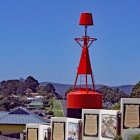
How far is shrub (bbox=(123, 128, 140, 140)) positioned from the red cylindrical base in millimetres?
6172

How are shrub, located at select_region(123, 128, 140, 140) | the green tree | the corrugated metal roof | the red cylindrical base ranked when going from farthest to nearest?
the green tree, the corrugated metal roof, the red cylindrical base, shrub, located at select_region(123, 128, 140, 140)

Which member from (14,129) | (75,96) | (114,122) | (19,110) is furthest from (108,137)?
(19,110)

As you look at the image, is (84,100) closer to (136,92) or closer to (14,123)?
(14,123)

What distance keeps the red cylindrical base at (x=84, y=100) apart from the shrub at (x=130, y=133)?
20.3ft

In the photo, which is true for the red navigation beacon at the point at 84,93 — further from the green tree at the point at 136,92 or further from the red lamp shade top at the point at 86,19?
the green tree at the point at 136,92

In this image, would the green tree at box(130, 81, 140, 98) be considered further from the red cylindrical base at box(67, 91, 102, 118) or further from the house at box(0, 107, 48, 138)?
the red cylindrical base at box(67, 91, 102, 118)

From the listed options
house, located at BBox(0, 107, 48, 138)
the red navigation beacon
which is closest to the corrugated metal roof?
house, located at BBox(0, 107, 48, 138)

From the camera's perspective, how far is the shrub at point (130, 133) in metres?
36.6

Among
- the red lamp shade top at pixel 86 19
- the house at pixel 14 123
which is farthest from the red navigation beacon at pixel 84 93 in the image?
the house at pixel 14 123

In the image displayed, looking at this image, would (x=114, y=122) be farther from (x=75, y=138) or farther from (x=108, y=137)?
→ (x=75, y=138)

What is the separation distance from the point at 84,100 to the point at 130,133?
23.0 ft

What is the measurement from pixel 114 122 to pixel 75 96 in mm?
4382

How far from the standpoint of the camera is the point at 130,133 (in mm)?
36750

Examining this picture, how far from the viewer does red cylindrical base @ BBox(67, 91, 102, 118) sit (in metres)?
42.7
